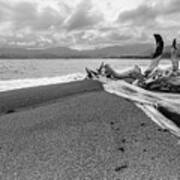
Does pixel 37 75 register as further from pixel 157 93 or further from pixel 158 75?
pixel 157 93

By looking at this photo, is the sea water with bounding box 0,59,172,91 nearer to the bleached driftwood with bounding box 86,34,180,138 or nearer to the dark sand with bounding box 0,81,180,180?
the bleached driftwood with bounding box 86,34,180,138

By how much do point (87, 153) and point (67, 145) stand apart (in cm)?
41

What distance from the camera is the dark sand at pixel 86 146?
2299 mm

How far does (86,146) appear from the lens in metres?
2.92

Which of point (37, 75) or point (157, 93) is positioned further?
point (37, 75)

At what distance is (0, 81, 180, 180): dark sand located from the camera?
230 centimetres

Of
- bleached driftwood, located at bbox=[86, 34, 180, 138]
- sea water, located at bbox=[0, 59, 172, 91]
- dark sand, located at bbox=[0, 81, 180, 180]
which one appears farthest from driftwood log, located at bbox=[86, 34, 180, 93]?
sea water, located at bbox=[0, 59, 172, 91]

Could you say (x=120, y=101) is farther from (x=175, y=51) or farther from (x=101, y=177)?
(x=175, y=51)

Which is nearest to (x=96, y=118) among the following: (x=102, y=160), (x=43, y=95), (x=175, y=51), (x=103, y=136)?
(x=103, y=136)

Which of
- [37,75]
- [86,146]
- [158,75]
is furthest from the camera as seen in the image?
[37,75]

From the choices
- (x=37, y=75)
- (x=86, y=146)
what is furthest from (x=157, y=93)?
(x=37, y=75)

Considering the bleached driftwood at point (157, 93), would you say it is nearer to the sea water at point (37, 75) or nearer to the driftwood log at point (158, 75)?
the driftwood log at point (158, 75)

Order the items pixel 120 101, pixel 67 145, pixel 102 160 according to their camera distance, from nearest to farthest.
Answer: pixel 102 160, pixel 67 145, pixel 120 101

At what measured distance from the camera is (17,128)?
3.67 metres
